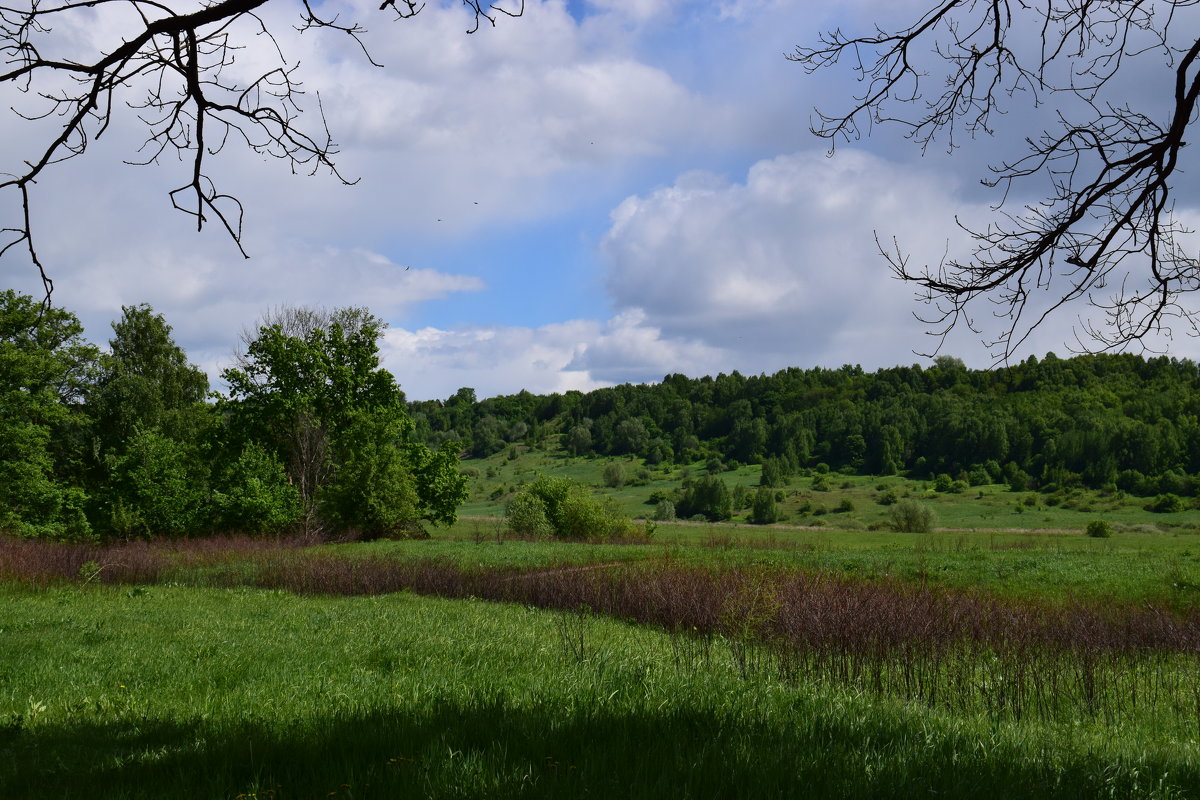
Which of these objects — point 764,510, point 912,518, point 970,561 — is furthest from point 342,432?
point 764,510

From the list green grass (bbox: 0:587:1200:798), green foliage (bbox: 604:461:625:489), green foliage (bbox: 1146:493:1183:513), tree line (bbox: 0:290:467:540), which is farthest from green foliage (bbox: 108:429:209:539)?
green foliage (bbox: 1146:493:1183:513)

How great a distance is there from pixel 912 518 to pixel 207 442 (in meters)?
55.9

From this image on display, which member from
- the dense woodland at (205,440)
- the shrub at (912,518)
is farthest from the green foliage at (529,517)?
the shrub at (912,518)

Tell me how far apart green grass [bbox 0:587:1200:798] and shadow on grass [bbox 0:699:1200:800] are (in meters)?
0.02

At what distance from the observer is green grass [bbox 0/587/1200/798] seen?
3.74 m

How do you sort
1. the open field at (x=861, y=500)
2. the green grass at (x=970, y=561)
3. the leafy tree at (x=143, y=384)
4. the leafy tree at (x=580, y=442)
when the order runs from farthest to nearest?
the leafy tree at (x=580, y=442) < the open field at (x=861, y=500) < the leafy tree at (x=143, y=384) < the green grass at (x=970, y=561)

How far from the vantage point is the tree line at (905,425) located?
118m

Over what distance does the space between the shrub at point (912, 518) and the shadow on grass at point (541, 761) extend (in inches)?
2692

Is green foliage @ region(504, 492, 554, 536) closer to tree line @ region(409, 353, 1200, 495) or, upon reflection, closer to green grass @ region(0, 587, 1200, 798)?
green grass @ region(0, 587, 1200, 798)

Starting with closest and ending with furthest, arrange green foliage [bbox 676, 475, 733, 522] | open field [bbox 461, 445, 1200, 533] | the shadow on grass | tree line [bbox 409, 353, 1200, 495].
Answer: the shadow on grass → open field [bbox 461, 445, 1200, 533] → green foliage [bbox 676, 475, 733, 522] → tree line [bbox 409, 353, 1200, 495]

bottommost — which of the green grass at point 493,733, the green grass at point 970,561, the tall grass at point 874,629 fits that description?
the green grass at point 970,561

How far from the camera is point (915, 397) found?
157500mm

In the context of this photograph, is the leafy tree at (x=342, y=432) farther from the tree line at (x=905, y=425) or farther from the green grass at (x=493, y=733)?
the tree line at (x=905, y=425)

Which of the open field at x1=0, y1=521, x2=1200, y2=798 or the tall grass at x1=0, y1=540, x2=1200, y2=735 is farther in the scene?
the tall grass at x1=0, y1=540, x2=1200, y2=735
